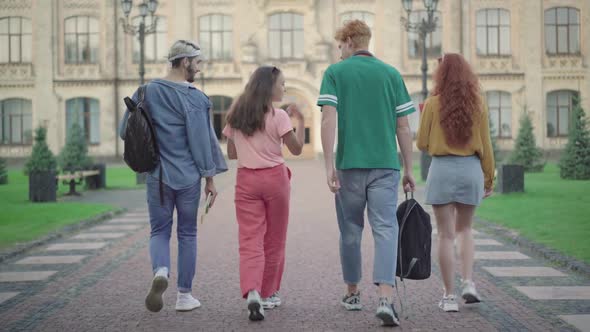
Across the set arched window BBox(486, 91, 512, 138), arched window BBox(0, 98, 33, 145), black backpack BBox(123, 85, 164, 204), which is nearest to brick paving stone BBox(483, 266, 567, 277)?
black backpack BBox(123, 85, 164, 204)

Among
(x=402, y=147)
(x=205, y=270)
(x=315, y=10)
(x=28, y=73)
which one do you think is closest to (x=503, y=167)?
(x=205, y=270)

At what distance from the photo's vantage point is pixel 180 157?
5738 mm

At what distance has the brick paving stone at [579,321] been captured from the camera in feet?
16.5

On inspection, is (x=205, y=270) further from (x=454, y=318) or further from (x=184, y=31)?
(x=184, y=31)

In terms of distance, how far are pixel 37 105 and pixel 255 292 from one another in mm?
36468

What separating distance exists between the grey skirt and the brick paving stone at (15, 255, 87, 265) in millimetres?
4541

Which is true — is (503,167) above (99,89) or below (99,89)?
below

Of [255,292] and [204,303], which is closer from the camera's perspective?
[255,292]

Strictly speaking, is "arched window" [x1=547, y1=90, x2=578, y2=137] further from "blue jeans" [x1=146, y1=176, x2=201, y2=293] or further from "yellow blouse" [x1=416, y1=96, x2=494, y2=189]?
"blue jeans" [x1=146, y1=176, x2=201, y2=293]

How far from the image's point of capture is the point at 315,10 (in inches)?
1524

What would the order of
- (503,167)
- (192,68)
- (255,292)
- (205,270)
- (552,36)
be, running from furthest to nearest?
(552,36), (503,167), (205,270), (192,68), (255,292)

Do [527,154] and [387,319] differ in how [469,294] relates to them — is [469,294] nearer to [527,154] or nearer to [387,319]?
[387,319]

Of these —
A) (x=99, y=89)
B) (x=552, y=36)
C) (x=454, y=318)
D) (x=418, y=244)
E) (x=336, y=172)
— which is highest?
(x=552, y=36)

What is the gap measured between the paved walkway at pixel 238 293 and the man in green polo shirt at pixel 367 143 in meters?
0.69
